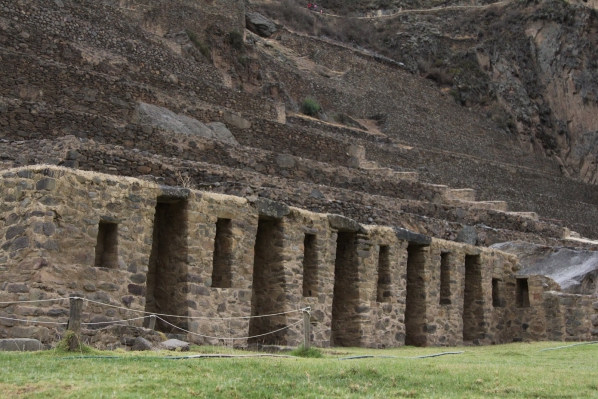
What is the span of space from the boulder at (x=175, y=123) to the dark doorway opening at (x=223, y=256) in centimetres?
746

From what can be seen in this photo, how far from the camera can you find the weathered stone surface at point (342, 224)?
18000mm

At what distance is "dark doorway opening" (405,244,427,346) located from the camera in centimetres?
2042

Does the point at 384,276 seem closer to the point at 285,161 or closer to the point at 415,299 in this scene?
the point at 415,299

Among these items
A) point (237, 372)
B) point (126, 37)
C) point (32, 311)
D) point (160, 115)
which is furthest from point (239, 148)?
point (237, 372)

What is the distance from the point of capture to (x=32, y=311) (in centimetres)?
1291

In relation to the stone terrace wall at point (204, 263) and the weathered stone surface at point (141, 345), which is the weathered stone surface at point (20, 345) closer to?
the stone terrace wall at point (204, 263)

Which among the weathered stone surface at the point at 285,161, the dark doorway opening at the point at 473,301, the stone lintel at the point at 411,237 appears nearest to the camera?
the stone lintel at the point at 411,237

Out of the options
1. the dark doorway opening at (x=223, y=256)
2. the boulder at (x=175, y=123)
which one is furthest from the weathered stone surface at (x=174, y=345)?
the boulder at (x=175, y=123)

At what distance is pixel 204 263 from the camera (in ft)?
51.1

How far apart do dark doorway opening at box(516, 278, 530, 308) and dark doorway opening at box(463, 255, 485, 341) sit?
1938 millimetres

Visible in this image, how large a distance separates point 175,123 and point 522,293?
1045 cm

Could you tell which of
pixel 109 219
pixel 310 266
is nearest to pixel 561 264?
pixel 310 266

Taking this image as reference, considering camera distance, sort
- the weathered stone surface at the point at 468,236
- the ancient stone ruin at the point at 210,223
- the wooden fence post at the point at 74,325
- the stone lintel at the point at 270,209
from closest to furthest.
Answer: the wooden fence post at the point at 74,325
the ancient stone ruin at the point at 210,223
the stone lintel at the point at 270,209
the weathered stone surface at the point at 468,236

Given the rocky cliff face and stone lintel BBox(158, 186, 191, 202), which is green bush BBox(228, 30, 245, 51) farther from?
stone lintel BBox(158, 186, 191, 202)
